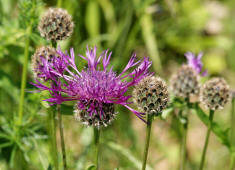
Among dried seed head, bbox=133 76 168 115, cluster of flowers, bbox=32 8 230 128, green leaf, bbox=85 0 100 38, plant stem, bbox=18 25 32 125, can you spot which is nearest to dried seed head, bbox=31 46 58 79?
cluster of flowers, bbox=32 8 230 128

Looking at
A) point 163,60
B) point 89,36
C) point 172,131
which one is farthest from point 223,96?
point 163,60

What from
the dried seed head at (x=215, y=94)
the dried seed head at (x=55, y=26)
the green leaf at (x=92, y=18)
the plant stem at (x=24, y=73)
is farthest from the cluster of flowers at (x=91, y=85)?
Result: the green leaf at (x=92, y=18)

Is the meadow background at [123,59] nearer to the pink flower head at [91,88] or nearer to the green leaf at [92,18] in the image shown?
the green leaf at [92,18]

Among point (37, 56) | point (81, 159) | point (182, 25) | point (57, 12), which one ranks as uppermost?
point (182, 25)

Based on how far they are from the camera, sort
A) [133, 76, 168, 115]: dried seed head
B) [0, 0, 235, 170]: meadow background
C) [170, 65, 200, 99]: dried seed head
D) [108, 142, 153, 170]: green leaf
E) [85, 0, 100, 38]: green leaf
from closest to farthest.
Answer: [133, 76, 168, 115]: dried seed head
[170, 65, 200, 99]: dried seed head
[0, 0, 235, 170]: meadow background
[108, 142, 153, 170]: green leaf
[85, 0, 100, 38]: green leaf

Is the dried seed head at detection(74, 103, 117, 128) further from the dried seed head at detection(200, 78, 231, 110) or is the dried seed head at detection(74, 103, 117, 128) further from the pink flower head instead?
the dried seed head at detection(200, 78, 231, 110)

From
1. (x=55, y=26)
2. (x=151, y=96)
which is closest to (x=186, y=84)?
(x=151, y=96)

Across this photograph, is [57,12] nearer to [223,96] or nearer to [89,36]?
[223,96]
